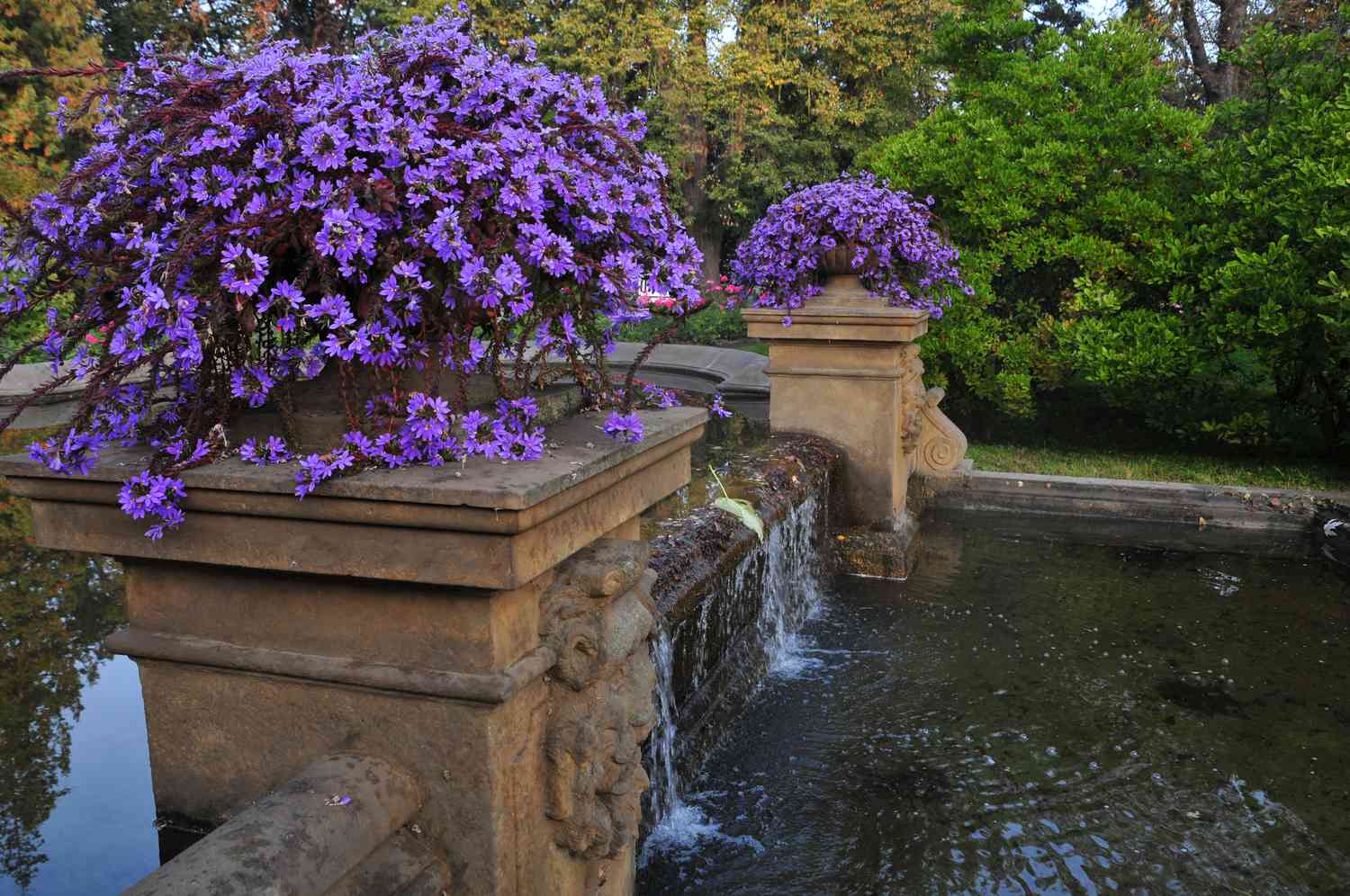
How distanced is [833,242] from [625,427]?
469 centimetres

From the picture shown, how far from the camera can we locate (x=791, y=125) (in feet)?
72.3

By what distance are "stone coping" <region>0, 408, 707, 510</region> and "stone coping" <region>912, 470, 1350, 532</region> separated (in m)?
6.10

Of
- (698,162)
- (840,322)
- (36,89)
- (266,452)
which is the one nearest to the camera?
(266,452)

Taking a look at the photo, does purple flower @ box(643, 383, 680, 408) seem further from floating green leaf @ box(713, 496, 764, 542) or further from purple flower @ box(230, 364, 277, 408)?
floating green leaf @ box(713, 496, 764, 542)

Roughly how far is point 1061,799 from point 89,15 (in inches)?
1091

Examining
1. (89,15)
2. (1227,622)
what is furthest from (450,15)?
(89,15)

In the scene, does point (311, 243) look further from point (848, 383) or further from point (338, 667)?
point (848, 383)

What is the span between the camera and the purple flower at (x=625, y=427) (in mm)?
2104

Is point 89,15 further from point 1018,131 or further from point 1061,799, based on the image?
point 1061,799

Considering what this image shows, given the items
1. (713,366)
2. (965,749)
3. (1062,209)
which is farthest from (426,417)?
(713,366)

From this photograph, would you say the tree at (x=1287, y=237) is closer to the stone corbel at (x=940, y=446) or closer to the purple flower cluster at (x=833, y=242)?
the stone corbel at (x=940, y=446)

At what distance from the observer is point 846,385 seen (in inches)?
261

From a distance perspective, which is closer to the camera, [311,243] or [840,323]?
[311,243]

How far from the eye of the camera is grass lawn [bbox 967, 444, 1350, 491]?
26.9ft
